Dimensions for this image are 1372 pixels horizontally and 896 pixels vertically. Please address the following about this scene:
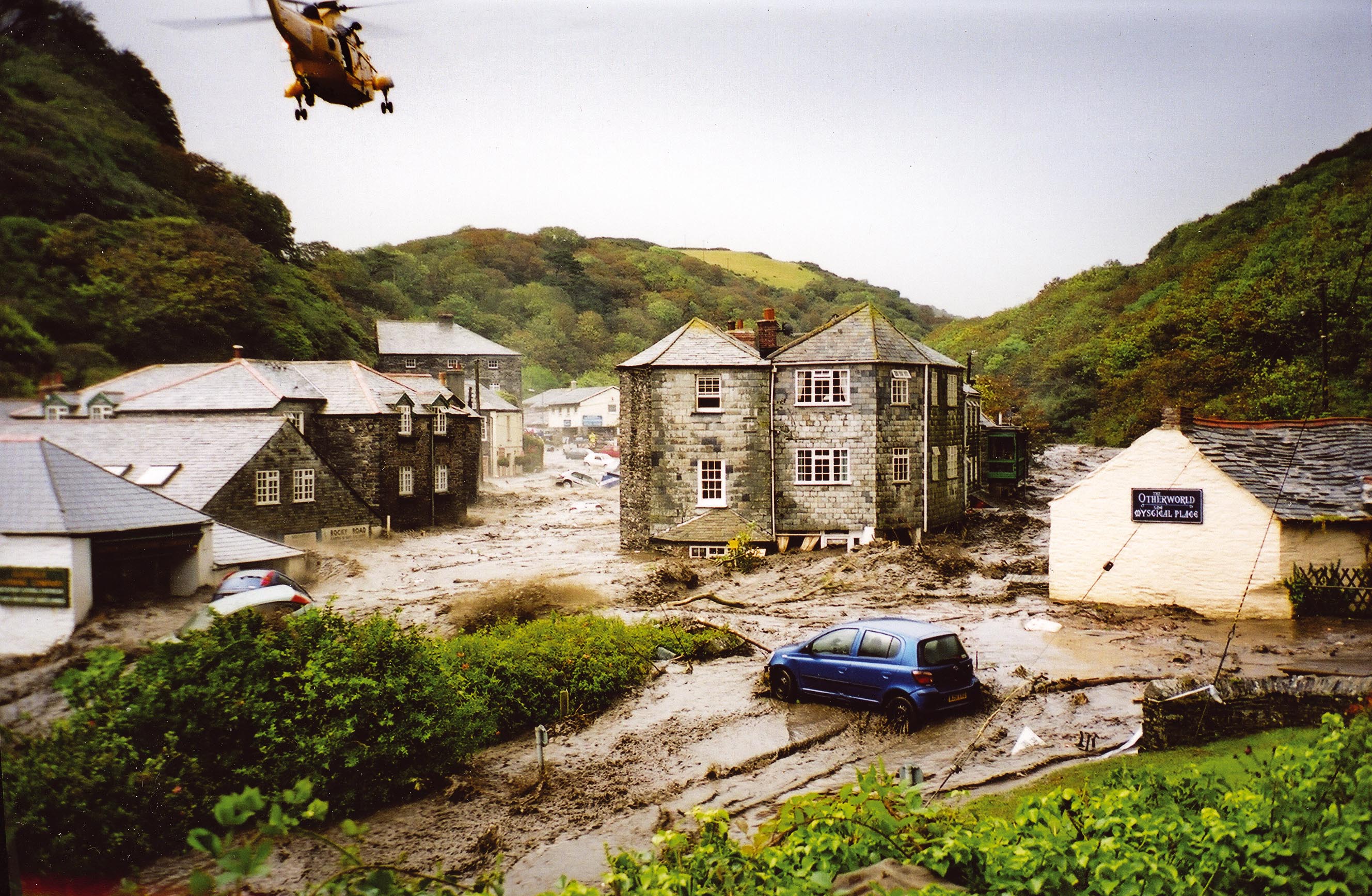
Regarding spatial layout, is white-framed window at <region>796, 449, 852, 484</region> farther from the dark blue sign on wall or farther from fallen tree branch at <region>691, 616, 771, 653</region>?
the dark blue sign on wall

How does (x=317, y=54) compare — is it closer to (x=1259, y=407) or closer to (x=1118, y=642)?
(x=1118, y=642)

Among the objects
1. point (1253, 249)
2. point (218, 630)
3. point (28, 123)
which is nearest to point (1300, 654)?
point (1253, 249)

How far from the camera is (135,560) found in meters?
3.24

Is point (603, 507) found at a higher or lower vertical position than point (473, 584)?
higher

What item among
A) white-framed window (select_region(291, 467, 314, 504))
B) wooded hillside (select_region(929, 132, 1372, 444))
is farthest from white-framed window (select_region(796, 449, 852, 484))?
white-framed window (select_region(291, 467, 314, 504))

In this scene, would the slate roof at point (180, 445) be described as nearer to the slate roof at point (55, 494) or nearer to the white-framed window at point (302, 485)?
the slate roof at point (55, 494)

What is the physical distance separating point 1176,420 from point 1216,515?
50.2 inches

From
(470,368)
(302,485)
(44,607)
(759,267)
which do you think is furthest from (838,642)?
(44,607)

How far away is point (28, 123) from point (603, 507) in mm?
5980

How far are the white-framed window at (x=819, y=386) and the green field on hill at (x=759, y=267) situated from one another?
3.31 ft

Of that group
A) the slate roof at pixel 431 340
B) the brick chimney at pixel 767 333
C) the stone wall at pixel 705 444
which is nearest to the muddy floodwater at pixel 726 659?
the stone wall at pixel 705 444

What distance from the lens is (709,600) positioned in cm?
821

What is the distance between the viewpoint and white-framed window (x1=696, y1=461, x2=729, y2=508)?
23.0 ft

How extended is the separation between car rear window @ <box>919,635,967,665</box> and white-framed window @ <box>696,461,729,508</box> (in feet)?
7.32
